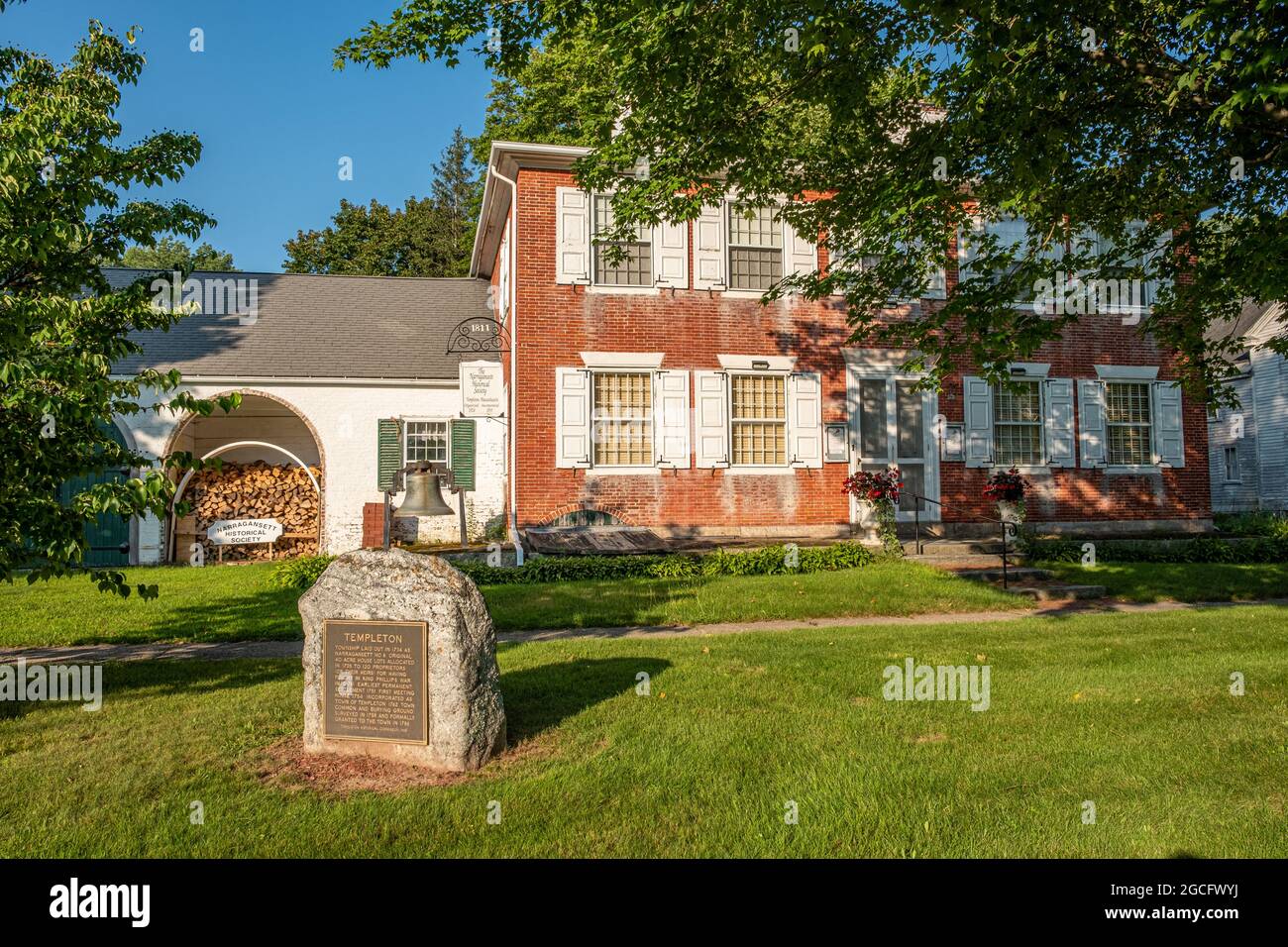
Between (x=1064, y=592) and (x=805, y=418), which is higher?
(x=805, y=418)

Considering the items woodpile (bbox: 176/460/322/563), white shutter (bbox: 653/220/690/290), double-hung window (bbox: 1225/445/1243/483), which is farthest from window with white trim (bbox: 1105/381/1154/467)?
woodpile (bbox: 176/460/322/563)

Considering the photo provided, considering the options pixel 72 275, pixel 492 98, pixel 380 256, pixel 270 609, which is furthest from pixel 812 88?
pixel 380 256

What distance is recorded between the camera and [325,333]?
19344 mm

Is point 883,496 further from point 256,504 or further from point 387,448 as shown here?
point 256,504

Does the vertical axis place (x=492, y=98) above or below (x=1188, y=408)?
above

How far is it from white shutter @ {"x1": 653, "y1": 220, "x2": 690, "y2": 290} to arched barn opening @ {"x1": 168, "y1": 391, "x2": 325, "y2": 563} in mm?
7986

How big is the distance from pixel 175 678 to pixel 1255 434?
104ft

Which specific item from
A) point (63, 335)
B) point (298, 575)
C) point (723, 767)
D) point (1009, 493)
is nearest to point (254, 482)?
point (298, 575)

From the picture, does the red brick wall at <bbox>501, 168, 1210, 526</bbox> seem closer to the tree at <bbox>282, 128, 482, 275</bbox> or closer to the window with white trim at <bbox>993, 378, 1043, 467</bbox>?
the window with white trim at <bbox>993, 378, 1043, 467</bbox>

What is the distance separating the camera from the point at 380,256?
109 ft

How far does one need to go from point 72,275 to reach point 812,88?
6.79 m

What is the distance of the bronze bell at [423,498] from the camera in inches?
377

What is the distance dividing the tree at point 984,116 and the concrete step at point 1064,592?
379cm

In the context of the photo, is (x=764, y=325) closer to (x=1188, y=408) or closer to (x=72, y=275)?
(x=1188, y=408)
